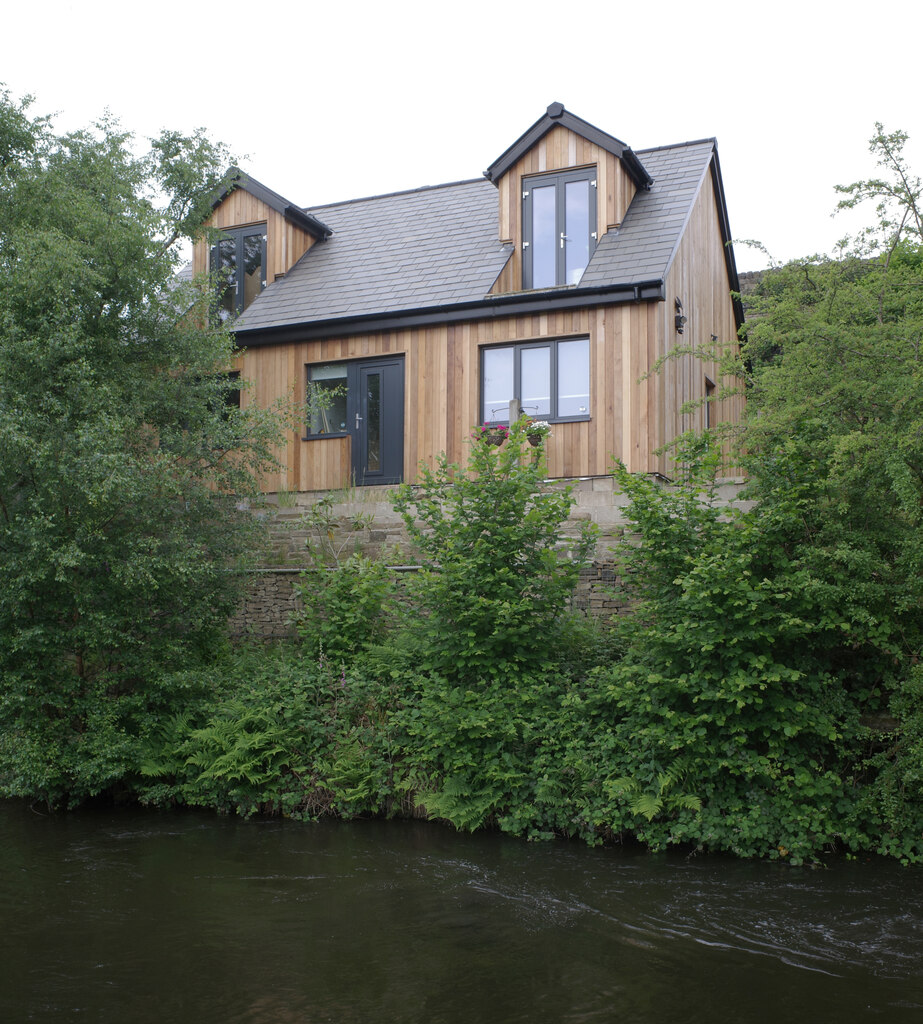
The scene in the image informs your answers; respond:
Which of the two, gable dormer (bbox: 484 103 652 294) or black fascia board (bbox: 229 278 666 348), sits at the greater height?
gable dormer (bbox: 484 103 652 294)

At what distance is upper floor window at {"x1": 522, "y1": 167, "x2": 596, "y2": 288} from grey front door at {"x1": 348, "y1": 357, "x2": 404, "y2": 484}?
8.93 ft

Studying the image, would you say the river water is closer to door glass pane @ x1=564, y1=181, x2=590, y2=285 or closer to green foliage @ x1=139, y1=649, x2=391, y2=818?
green foliage @ x1=139, y1=649, x2=391, y2=818

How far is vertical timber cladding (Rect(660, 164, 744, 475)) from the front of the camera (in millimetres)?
14891

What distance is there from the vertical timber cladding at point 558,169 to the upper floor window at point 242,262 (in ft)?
16.6

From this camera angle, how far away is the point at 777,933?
21.9ft

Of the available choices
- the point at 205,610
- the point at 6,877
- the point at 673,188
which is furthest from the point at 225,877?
the point at 673,188

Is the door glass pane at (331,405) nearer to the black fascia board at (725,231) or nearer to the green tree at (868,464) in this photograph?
the black fascia board at (725,231)

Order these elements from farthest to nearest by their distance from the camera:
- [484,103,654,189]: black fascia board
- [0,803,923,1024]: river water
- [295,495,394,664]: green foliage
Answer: [484,103,654,189]: black fascia board, [295,495,394,664]: green foliage, [0,803,923,1024]: river water

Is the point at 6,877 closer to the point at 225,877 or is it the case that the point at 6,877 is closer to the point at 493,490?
the point at 225,877

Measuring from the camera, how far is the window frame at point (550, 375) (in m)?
14.4

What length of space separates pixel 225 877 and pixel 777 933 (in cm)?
447

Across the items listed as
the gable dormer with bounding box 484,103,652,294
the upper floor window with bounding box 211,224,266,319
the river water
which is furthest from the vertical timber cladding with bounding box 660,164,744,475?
the upper floor window with bounding box 211,224,266,319

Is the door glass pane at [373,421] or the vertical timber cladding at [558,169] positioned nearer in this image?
the vertical timber cladding at [558,169]

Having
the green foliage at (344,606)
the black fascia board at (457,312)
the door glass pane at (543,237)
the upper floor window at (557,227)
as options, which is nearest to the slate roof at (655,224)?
the black fascia board at (457,312)
